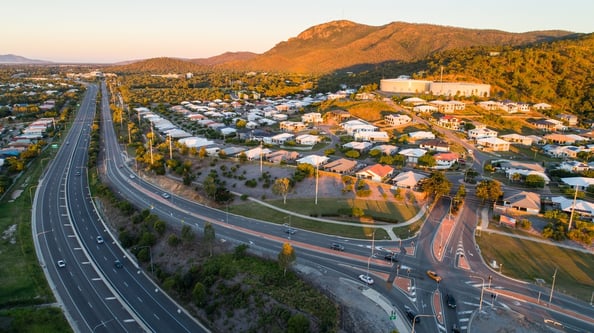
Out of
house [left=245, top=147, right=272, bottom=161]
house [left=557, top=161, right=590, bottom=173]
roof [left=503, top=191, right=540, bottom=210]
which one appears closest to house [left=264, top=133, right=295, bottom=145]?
house [left=245, top=147, right=272, bottom=161]

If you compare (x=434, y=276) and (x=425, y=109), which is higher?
(x=425, y=109)

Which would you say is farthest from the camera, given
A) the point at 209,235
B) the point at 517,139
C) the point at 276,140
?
the point at 276,140

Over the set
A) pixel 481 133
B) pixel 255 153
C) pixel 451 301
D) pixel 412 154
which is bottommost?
pixel 451 301

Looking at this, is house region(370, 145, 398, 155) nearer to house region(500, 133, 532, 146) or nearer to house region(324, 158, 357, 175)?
house region(324, 158, 357, 175)

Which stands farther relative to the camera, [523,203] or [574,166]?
[574,166]

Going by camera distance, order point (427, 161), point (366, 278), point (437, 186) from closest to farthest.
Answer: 1. point (366, 278)
2. point (437, 186)
3. point (427, 161)

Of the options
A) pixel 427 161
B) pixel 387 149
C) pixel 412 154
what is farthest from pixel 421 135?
pixel 427 161

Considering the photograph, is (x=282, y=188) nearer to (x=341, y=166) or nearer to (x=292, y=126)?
(x=341, y=166)
